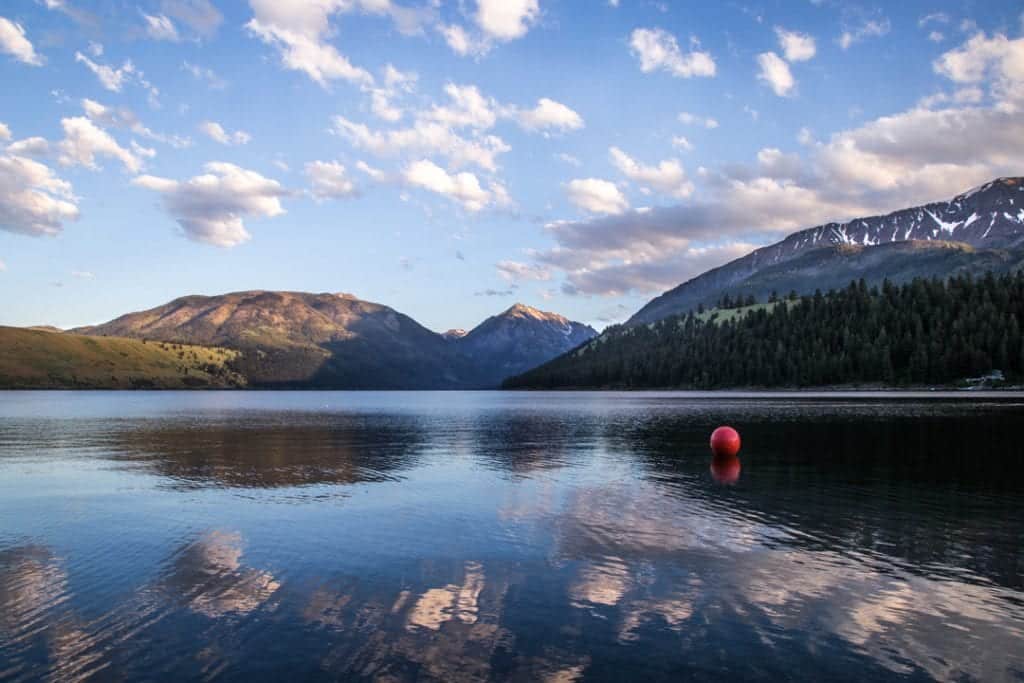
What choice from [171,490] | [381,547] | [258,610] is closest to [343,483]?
[171,490]

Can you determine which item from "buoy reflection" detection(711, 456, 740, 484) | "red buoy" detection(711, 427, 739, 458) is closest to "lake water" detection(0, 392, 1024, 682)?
"buoy reflection" detection(711, 456, 740, 484)

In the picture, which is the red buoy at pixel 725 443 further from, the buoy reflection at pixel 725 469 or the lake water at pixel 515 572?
the lake water at pixel 515 572

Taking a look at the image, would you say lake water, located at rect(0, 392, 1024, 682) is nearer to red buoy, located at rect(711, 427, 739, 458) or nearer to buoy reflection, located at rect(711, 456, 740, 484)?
buoy reflection, located at rect(711, 456, 740, 484)

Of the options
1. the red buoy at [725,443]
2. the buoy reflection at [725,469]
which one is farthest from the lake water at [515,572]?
the red buoy at [725,443]

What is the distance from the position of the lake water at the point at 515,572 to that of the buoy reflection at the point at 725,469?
440 millimetres

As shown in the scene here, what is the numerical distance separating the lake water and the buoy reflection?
440 millimetres

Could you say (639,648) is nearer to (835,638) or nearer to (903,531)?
(835,638)

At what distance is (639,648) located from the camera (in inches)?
610

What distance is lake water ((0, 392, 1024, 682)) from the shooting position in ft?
49.2

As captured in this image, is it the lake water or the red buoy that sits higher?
the red buoy

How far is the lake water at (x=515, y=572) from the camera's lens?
15.0 meters

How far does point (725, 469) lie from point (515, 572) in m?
30.9

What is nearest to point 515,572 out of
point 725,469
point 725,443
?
point 725,469

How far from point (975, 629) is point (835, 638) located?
158 inches
